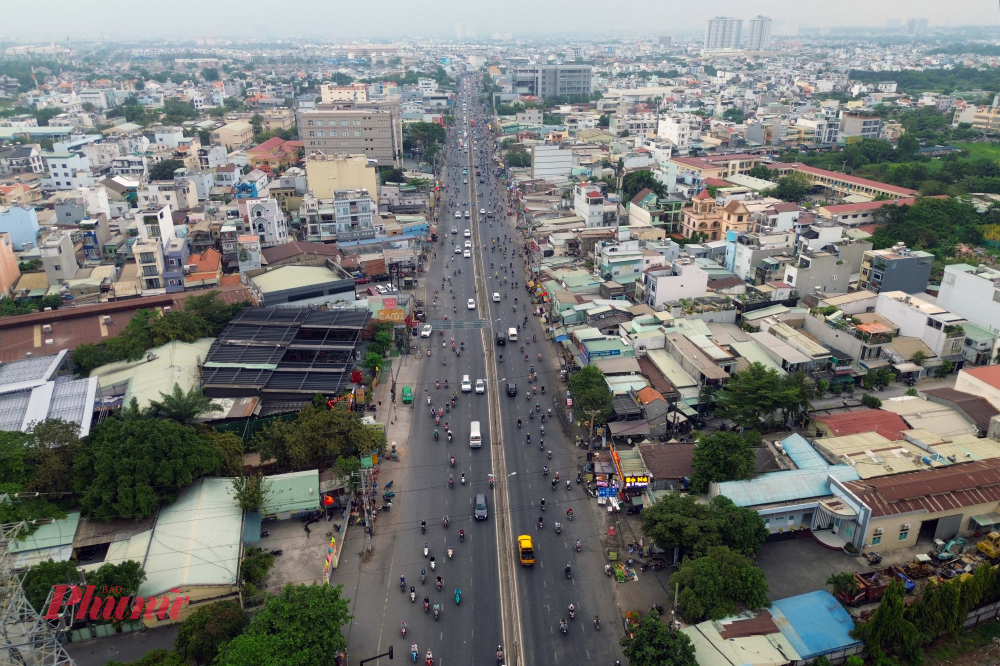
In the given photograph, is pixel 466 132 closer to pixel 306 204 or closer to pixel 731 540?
pixel 306 204

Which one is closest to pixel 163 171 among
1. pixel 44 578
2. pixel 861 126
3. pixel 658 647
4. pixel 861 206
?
pixel 44 578

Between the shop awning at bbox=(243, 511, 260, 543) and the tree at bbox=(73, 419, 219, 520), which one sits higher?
the tree at bbox=(73, 419, 219, 520)

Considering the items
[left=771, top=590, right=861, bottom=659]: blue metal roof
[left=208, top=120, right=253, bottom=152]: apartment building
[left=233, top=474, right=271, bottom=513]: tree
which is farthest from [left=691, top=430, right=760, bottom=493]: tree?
[left=208, top=120, right=253, bottom=152]: apartment building

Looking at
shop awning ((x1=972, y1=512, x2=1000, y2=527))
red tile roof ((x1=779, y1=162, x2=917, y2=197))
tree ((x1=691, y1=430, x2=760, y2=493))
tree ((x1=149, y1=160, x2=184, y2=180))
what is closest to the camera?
shop awning ((x1=972, y1=512, x2=1000, y2=527))

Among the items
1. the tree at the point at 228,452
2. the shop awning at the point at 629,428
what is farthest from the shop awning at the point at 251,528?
the shop awning at the point at 629,428

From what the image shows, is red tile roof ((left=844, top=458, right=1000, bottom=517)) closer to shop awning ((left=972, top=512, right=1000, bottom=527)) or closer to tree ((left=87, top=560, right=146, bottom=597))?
shop awning ((left=972, top=512, right=1000, bottom=527))

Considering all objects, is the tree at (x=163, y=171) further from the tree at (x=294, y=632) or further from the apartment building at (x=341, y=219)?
the tree at (x=294, y=632)

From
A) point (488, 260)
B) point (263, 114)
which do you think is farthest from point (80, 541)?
point (263, 114)

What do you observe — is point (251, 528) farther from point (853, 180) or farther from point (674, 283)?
point (853, 180)

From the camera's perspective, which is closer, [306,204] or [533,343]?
[533,343]
